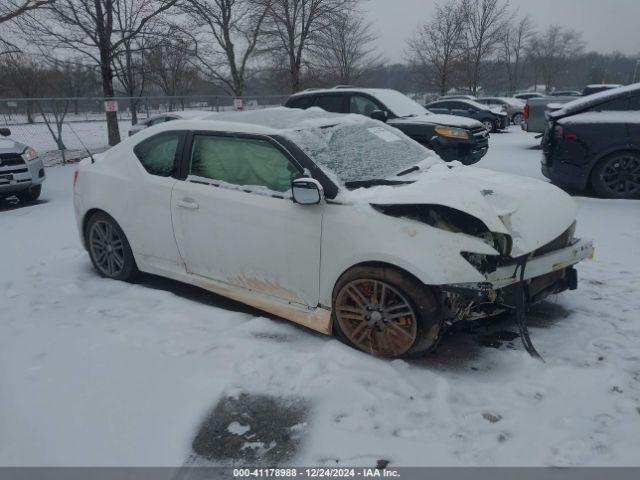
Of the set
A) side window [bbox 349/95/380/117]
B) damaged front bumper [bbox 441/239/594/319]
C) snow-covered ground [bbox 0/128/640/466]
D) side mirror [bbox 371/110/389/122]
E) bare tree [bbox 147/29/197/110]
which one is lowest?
snow-covered ground [bbox 0/128/640/466]

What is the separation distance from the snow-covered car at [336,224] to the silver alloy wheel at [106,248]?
3cm

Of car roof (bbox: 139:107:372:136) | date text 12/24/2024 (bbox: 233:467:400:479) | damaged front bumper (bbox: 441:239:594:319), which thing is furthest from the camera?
car roof (bbox: 139:107:372:136)

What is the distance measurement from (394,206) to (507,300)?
3.02ft

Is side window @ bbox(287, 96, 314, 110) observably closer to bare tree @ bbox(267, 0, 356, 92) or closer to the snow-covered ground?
the snow-covered ground

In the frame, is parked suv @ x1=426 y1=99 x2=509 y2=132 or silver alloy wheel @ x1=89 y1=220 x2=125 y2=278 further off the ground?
parked suv @ x1=426 y1=99 x2=509 y2=132

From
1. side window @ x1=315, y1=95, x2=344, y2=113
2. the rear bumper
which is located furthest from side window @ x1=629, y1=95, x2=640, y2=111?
side window @ x1=315, y1=95, x2=344, y2=113

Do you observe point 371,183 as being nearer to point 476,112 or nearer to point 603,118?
point 603,118

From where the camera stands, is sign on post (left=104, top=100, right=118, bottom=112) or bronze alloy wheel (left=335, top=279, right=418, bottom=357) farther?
sign on post (left=104, top=100, right=118, bottom=112)

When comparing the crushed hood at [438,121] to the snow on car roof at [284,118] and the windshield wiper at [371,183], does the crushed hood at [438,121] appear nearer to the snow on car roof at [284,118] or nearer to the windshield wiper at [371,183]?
the snow on car roof at [284,118]

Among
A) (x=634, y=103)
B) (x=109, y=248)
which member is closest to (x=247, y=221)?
(x=109, y=248)

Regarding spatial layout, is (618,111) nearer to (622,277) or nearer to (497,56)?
(622,277)

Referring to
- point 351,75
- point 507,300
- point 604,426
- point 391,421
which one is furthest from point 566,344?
point 351,75

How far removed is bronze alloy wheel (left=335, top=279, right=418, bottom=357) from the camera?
3.02 metres

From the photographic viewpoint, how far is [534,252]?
10.2 feet
